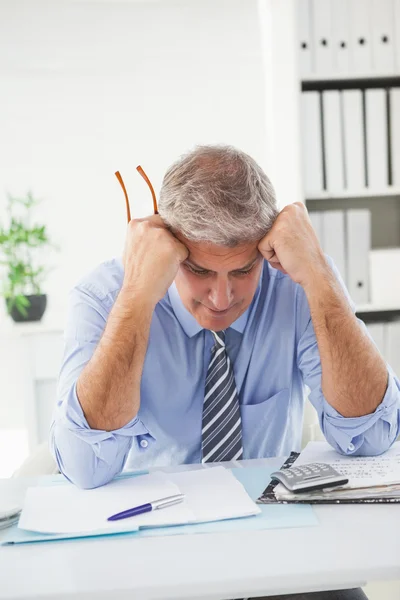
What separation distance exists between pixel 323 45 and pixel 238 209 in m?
1.41

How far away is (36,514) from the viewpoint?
99 cm

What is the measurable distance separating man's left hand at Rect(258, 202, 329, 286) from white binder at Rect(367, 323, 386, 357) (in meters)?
1.20

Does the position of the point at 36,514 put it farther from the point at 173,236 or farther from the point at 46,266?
the point at 46,266

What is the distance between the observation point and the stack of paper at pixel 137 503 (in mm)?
935

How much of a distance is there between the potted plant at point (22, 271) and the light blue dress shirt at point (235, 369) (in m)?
1.51

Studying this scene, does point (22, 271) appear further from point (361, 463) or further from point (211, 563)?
point (211, 563)

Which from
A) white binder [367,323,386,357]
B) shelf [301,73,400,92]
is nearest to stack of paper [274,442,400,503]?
white binder [367,323,386,357]

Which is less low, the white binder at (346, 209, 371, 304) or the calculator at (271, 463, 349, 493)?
the white binder at (346, 209, 371, 304)

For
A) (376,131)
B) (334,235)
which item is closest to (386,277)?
(334,235)

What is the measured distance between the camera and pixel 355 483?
103 centimetres

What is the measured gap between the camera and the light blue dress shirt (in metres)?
1.26

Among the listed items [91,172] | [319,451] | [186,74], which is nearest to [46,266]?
[91,172]

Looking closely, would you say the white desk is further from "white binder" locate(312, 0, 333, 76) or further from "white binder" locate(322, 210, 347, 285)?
"white binder" locate(312, 0, 333, 76)

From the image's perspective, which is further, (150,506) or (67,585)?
(150,506)
